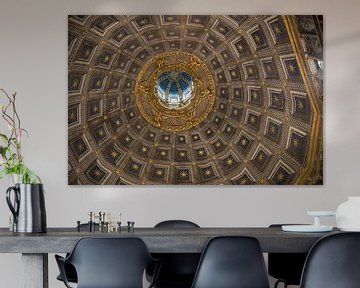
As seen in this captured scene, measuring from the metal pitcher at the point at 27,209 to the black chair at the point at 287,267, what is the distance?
169cm

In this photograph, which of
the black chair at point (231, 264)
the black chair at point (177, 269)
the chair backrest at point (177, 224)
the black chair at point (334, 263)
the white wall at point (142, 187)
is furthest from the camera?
the white wall at point (142, 187)

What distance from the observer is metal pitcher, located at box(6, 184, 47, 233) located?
3840mm

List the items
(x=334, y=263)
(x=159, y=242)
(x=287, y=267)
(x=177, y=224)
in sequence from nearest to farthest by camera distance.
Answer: (x=334, y=263) → (x=159, y=242) → (x=287, y=267) → (x=177, y=224)

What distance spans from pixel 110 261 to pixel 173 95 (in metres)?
2.55

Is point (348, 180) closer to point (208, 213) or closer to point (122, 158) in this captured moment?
point (208, 213)

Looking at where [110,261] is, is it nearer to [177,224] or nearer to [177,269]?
[177,269]

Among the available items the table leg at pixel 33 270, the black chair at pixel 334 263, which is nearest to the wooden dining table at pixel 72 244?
the table leg at pixel 33 270

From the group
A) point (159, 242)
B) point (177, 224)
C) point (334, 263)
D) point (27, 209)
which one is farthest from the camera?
point (177, 224)

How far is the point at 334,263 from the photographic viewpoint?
353 centimetres

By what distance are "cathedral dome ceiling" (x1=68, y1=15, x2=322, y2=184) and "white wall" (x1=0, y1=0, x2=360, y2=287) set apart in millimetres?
83

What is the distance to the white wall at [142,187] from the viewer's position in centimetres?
584

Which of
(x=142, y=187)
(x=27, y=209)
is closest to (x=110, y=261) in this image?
(x=27, y=209)

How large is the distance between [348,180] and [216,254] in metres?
2.57

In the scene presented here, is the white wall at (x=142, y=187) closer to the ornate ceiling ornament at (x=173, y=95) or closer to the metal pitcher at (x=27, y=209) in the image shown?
the ornate ceiling ornament at (x=173, y=95)
